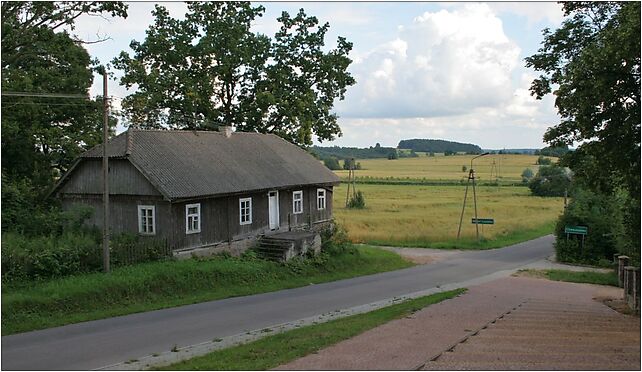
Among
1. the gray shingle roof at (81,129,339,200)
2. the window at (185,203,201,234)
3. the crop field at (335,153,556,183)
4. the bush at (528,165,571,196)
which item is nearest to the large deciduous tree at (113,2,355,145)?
the gray shingle roof at (81,129,339,200)

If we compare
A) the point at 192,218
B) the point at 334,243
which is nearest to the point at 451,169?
the point at 334,243

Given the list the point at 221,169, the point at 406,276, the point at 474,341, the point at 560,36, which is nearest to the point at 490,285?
the point at 406,276

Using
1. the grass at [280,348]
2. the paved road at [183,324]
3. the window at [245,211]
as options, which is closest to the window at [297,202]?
the window at [245,211]

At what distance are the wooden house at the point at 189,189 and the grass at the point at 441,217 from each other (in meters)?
13.9

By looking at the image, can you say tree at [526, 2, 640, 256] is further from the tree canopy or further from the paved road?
the paved road

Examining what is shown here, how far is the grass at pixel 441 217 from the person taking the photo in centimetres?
4800

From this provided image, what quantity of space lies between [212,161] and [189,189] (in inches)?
171

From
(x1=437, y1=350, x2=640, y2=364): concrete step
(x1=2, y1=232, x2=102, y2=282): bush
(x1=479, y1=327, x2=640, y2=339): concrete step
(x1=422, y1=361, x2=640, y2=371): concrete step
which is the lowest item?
(x1=479, y1=327, x2=640, y2=339): concrete step

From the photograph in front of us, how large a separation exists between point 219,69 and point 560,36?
79.4ft

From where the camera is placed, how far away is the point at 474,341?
41.5ft

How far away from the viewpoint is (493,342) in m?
12.5

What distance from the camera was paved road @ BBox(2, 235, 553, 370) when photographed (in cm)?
1497

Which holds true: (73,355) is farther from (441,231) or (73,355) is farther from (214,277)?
(441,231)

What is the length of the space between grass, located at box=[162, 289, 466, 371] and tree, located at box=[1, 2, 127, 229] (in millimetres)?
15471
